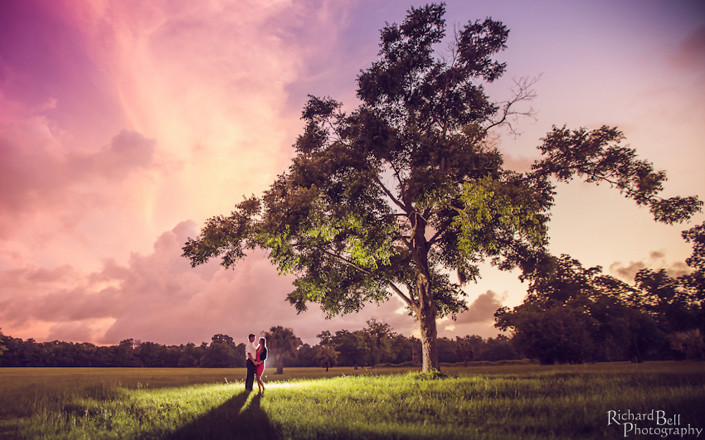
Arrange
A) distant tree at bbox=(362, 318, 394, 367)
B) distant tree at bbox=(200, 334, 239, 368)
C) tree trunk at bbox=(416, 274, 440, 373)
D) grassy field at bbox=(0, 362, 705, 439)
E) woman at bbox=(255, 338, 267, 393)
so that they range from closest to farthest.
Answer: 1. grassy field at bbox=(0, 362, 705, 439)
2. woman at bbox=(255, 338, 267, 393)
3. tree trunk at bbox=(416, 274, 440, 373)
4. distant tree at bbox=(362, 318, 394, 367)
5. distant tree at bbox=(200, 334, 239, 368)

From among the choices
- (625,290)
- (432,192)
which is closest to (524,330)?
(625,290)

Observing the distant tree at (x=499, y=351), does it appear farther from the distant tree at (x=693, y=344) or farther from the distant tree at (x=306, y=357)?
the distant tree at (x=306, y=357)

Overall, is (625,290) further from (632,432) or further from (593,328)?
(632,432)

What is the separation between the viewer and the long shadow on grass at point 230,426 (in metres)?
7.10

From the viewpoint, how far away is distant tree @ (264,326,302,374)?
7938cm

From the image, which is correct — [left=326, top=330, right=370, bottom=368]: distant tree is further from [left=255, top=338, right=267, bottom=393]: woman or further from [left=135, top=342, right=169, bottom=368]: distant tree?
[left=255, top=338, right=267, bottom=393]: woman

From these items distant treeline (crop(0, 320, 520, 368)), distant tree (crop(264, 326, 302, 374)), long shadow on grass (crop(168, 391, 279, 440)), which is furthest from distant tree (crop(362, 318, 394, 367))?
long shadow on grass (crop(168, 391, 279, 440))

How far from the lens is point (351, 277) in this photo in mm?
22797

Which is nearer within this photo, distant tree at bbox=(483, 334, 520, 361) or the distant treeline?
the distant treeline

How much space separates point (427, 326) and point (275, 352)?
2711 inches

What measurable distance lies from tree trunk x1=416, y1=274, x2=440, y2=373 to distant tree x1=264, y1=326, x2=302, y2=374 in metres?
67.4

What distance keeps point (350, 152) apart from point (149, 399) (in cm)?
1482

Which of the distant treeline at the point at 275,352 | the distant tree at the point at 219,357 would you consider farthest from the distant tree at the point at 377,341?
the distant tree at the point at 219,357

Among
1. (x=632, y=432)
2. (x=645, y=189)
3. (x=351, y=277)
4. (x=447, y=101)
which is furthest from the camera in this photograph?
(x=351, y=277)
